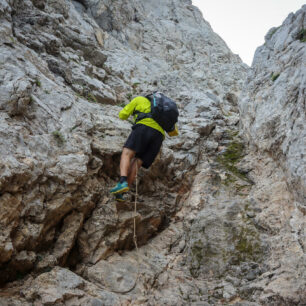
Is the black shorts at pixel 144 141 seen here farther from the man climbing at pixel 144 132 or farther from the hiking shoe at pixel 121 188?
the hiking shoe at pixel 121 188

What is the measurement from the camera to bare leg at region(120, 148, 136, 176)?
220 inches

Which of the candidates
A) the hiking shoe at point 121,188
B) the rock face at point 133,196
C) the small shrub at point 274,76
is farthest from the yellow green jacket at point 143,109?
the small shrub at point 274,76

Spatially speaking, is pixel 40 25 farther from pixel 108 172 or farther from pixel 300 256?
pixel 300 256

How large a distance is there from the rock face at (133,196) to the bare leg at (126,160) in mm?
561

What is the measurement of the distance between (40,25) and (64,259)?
863cm

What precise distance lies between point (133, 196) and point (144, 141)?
1.45 m

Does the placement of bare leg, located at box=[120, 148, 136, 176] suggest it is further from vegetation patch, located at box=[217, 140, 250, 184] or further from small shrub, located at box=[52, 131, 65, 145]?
vegetation patch, located at box=[217, 140, 250, 184]

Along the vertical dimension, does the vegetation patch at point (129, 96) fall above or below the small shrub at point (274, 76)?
below

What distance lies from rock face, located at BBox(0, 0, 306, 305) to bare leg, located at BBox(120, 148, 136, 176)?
561 mm

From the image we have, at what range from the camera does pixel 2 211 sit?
3922 mm

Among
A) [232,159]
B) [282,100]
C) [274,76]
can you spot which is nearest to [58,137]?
[232,159]

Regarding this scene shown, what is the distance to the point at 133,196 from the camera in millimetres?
6434

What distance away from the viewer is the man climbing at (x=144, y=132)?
578 centimetres

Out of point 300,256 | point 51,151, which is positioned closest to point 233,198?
point 300,256
